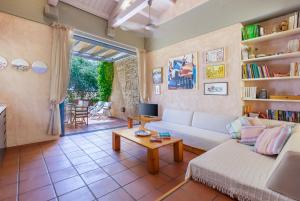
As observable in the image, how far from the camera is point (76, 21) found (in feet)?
11.9

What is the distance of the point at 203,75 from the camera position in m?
3.52

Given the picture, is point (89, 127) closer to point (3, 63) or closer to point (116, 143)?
point (116, 143)

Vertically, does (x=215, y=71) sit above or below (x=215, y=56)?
below

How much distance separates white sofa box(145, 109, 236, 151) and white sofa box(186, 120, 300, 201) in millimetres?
512

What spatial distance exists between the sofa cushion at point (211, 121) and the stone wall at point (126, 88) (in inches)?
103

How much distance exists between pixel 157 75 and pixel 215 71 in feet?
5.91

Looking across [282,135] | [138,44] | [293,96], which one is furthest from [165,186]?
[138,44]

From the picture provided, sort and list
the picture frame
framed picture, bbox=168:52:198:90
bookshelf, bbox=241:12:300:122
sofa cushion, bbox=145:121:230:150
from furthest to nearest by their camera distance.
→ 1. the picture frame
2. framed picture, bbox=168:52:198:90
3. sofa cushion, bbox=145:121:230:150
4. bookshelf, bbox=241:12:300:122

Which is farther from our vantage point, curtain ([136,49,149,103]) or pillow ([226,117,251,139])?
curtain ([136,49,149,103])

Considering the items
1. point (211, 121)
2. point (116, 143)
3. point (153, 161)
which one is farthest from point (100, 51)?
point (153, 161)

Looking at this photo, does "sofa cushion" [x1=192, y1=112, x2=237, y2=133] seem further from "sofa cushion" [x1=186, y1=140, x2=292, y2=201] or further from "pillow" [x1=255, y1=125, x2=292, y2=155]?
"sofa cushion" [x1=186, y1=140, x2=292, y2=201]

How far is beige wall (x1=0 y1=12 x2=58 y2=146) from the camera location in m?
2.90

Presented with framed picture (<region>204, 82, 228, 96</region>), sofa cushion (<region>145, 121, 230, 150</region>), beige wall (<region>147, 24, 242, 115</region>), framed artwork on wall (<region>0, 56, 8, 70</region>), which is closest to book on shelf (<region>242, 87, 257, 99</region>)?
beige wall (<region>147, 24, 242, 115</region>)

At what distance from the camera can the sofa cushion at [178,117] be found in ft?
11.6
